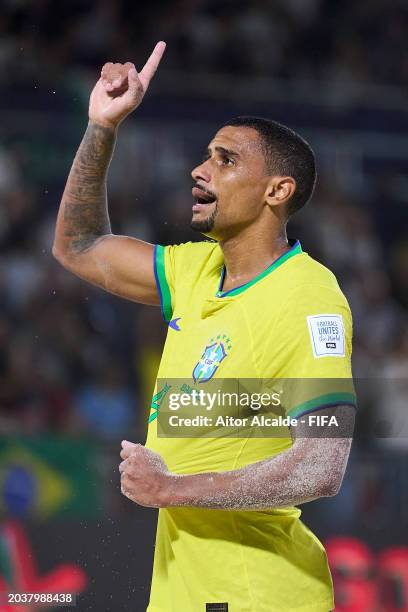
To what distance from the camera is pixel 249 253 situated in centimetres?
339

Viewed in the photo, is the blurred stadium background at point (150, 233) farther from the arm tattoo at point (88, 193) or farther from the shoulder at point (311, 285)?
the shoulder at point (311, 285)

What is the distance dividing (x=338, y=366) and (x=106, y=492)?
323cm

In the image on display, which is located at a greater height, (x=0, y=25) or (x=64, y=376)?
(x=0, y=25)

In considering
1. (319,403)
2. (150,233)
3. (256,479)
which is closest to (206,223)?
(319,403)

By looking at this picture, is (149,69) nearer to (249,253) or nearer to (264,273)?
(249,253)

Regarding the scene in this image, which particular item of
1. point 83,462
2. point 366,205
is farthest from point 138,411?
point 366,205

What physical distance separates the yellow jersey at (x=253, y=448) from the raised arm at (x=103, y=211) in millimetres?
488

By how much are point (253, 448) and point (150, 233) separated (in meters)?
5.41

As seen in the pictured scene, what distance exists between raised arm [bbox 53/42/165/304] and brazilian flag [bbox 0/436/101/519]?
248 cm

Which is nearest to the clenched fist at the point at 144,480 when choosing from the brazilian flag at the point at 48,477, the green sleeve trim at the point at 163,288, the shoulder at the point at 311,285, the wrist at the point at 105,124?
the shoulder at the point at 311,285

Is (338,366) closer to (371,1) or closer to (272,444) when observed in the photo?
(272,444)

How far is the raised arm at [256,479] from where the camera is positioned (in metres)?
2.85

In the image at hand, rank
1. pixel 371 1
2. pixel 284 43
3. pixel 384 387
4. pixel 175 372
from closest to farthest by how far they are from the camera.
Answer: pixel 175 372, pixel 384 387, pixel 284 43, pixel 371 1

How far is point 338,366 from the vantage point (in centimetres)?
296
